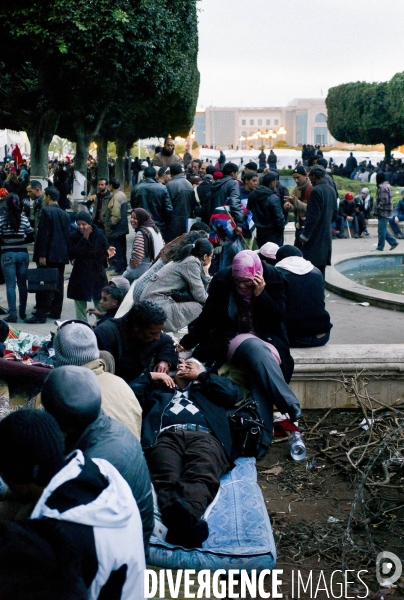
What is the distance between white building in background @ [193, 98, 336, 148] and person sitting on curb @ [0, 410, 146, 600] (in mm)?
124675

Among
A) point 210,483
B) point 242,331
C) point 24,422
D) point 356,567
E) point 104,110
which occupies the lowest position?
point 356,567

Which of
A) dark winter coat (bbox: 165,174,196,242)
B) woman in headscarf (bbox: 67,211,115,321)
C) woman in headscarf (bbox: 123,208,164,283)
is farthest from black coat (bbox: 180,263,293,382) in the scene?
dark winter coat (bbox: 165,174,196,242)

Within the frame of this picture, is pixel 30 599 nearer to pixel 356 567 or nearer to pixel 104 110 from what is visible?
pixel 356 567

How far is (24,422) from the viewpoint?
259cm

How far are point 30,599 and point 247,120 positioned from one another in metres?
150

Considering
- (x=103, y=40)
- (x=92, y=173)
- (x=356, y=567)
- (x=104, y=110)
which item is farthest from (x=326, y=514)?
(x=92, y=173)

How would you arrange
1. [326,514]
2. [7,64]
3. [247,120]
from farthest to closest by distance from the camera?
[247,120] → [7,64] → [326,514]

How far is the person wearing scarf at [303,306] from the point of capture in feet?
21.8

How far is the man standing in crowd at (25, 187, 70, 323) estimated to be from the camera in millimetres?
9703

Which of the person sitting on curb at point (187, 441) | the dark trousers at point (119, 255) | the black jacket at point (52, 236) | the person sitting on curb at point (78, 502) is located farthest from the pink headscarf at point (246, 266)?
the dark trousers at point (119, 255)

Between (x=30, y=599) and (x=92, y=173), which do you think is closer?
(x=30, y=599)

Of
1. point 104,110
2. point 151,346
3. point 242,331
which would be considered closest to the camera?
point 151,346

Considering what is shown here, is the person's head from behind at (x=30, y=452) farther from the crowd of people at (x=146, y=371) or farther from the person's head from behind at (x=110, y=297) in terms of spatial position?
the person's head from behind at (x=110, y=297)

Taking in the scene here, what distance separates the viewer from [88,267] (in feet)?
29.8
